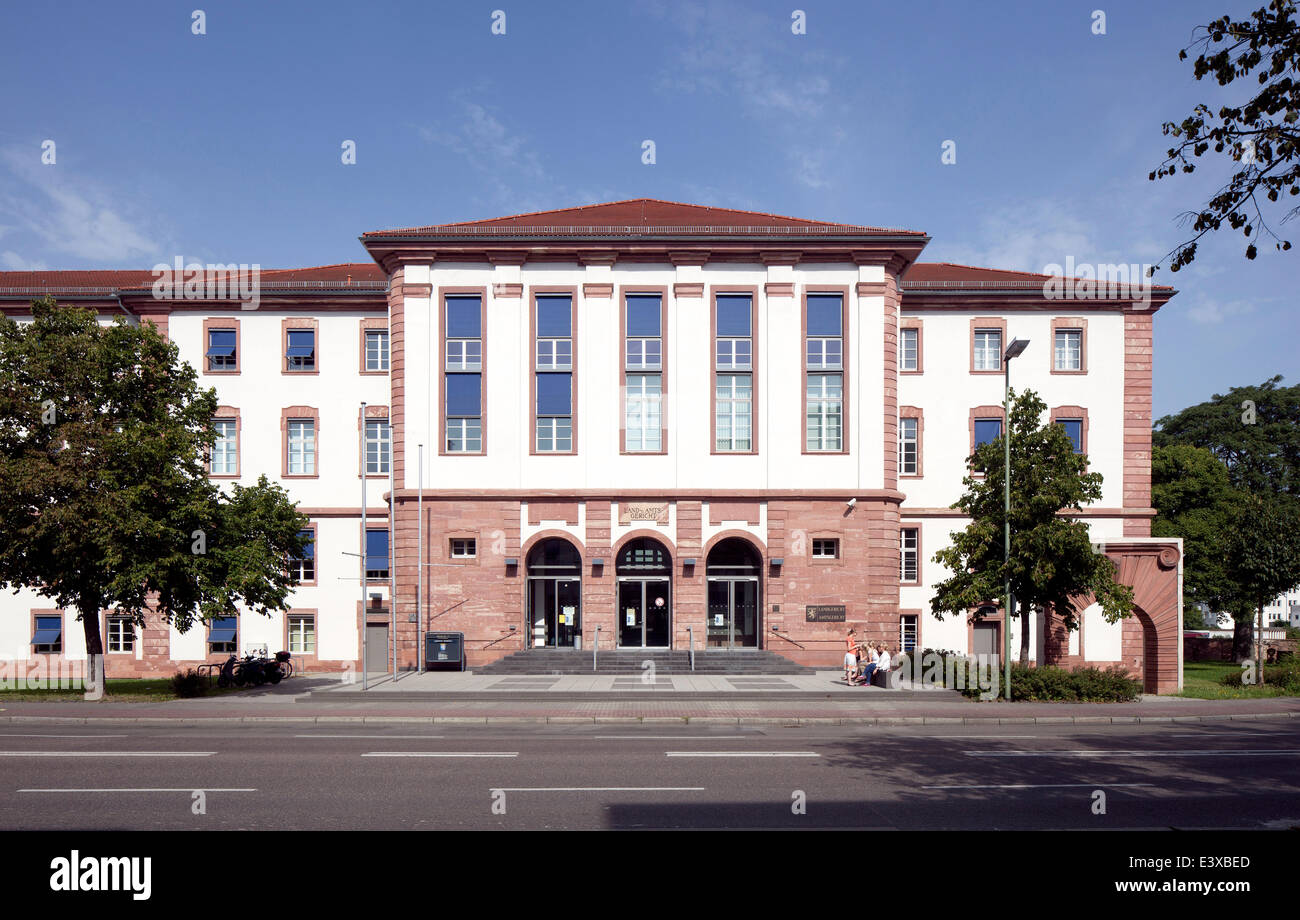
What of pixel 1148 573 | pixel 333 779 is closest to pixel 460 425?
pixel 333 779

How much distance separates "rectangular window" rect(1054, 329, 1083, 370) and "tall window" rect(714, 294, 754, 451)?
533 inches

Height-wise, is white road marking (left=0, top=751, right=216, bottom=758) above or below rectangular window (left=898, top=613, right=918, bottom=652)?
above

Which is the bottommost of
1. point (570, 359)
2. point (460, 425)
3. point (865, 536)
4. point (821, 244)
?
point (865, 536)

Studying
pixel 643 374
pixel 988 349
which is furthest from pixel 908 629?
pixel 643 374

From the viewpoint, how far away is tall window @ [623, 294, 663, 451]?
31.6 m

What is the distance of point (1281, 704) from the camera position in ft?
75.5

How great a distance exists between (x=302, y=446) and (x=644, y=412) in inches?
544

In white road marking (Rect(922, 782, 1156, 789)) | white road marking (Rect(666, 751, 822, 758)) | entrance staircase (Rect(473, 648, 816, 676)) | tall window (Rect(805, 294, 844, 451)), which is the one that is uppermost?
tall window (Rect(805, 294, 844, 451))

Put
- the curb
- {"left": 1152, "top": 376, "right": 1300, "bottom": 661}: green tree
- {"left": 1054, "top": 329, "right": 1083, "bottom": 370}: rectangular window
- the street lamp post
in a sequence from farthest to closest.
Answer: {"left": 1152, "top": 376, "right": 1300, "bottom": 661}: green tree
{"left": 1054, "top": 329, "right": 1083, "bottom": 370}: rectangular window
the street lamp post
the curb

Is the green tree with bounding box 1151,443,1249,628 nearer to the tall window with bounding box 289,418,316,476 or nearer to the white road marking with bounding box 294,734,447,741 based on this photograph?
the white road marking with bounding box 294,734,447,741

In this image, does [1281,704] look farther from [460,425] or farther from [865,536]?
[460,425]

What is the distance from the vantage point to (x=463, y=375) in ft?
105

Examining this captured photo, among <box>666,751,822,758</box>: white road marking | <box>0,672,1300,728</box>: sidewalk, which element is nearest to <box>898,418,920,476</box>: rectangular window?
<box>0,672,1300,728</box>: sidewalk
